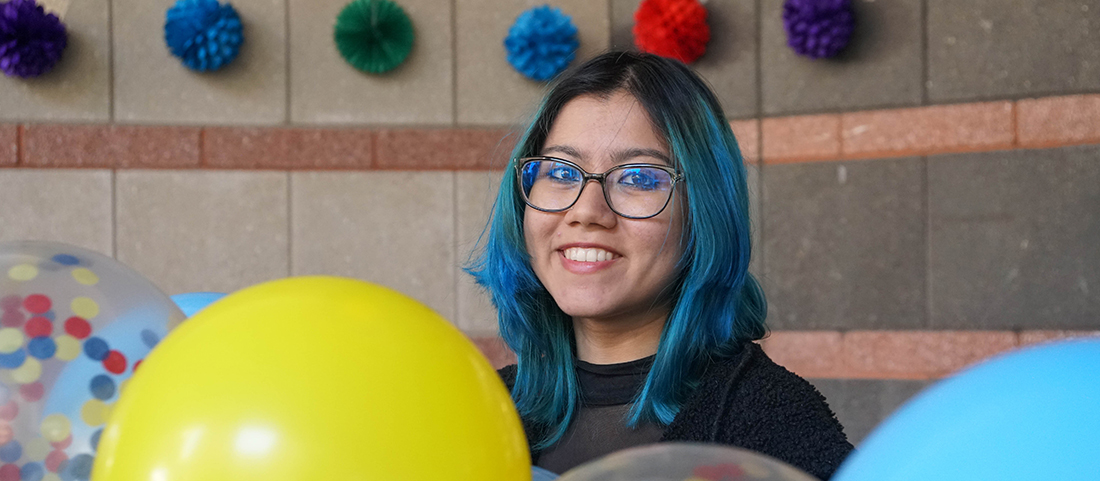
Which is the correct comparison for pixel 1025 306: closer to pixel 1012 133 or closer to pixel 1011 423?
pixel 1012 133

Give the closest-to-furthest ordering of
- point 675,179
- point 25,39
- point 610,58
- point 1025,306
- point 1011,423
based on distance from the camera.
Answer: point 1011,423 < point 675,179 < point 610,58 < point 1025,306 < point 25,39

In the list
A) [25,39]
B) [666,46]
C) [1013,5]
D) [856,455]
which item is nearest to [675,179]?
[856,455]

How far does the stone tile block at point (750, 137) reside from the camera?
3.35 meters

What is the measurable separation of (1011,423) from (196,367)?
64cm

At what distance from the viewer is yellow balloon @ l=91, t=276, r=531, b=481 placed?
0.71 meters

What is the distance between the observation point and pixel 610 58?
1.47 m

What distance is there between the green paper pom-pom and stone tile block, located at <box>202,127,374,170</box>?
0.91 feet

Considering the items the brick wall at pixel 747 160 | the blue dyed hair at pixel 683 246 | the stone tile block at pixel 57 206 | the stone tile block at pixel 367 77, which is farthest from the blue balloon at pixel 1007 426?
the stone tile block at pixel 57 206

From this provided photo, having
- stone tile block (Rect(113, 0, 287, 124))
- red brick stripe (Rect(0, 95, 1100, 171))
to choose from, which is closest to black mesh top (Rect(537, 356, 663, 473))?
red brick stripe (Rect(0, 95, 1100, 171))

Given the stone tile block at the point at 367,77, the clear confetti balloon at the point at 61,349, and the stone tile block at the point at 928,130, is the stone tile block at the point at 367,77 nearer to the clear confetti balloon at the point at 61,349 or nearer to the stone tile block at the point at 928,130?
the stone tile block at the point at 928,130

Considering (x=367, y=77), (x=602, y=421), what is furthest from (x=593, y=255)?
(x=367, y=77)

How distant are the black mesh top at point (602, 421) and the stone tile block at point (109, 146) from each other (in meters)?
2.52

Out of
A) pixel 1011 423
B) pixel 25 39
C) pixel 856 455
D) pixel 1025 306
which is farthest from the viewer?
pixel 25 39

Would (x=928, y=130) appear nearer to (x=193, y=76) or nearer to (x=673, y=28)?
(x=673, y=28)
